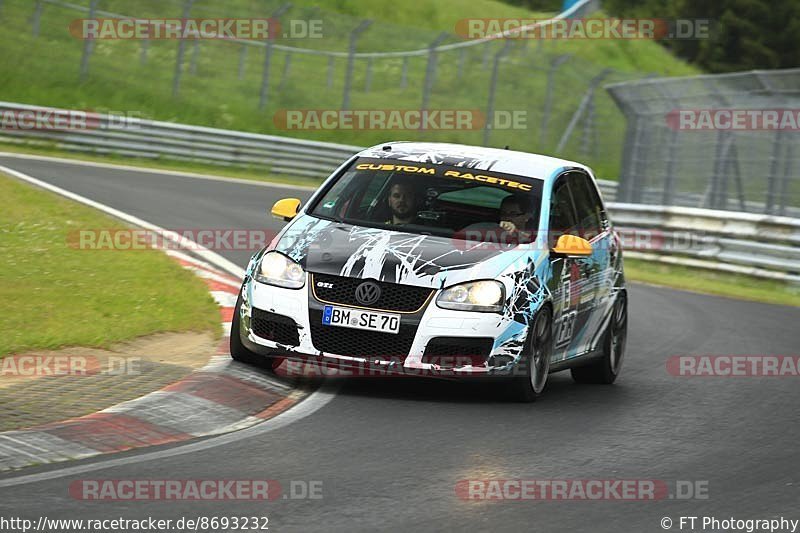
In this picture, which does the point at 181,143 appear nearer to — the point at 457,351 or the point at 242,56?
the point at 242,56

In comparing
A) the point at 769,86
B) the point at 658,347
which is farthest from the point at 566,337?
the point at 769,86

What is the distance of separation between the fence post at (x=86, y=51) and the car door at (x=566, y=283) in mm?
24453

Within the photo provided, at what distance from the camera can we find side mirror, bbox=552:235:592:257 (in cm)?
951

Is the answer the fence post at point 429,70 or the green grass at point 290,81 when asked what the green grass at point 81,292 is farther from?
the green grass at point 290,81

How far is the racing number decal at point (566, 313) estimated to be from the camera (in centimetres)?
970

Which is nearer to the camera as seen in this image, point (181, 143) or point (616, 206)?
point (616, 206)

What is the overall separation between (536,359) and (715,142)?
47.2 ft

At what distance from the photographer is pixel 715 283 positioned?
818 inches

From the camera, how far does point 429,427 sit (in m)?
8.20

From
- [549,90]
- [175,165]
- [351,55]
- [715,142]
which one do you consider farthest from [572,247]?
[549,90]

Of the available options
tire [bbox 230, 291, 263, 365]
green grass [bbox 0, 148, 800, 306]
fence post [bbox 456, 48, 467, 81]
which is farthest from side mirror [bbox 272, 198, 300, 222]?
fence post [bbox 456, 48, 467, 81]

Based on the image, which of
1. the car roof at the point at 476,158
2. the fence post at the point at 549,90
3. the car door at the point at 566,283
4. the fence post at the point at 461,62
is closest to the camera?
the car door at the point at 566,283

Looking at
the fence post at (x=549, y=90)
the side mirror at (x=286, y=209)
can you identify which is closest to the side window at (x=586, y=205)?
the side mirror at (x=286, y=209)

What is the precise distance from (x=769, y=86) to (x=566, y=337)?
1223 centimetres
